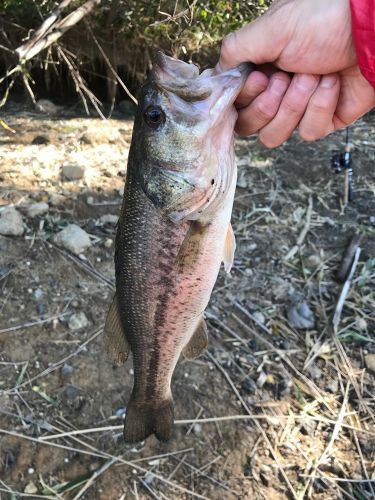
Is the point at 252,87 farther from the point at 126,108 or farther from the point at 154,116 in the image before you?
the point at 126,108

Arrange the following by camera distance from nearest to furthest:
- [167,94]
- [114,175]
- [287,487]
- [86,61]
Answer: [167,94] < [287,487] < [114,175] < [86,61]

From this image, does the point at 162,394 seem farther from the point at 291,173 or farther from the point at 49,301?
the point at 291,173

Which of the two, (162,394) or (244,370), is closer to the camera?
(162,394)

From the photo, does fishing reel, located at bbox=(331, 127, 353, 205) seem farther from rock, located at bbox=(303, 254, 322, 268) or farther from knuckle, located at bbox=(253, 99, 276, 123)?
knuckle, located at bbox=(253, 99, 276, 123)

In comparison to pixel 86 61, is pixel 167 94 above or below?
above

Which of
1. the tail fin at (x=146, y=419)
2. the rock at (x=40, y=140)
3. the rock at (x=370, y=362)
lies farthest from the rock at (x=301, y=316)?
the rock at (x=40, y=140)

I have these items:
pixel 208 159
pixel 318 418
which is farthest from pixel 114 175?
pixel 208 159

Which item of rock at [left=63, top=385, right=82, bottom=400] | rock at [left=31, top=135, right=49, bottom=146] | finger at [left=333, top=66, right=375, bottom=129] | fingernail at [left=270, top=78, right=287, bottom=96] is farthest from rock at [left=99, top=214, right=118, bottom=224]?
fingernail at [left=270, top=78, right=287, bottom=96]
